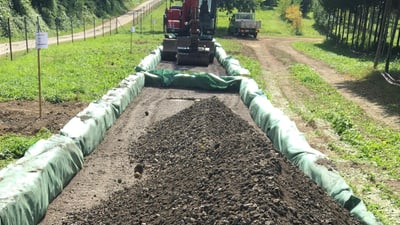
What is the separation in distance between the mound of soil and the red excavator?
40.6 feet

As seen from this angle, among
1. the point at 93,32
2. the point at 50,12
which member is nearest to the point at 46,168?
the point at 50,12

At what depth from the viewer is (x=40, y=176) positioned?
727 centimetres

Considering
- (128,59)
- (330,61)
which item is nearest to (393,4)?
(330,61)

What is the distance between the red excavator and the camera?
74.3ft

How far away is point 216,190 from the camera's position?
6922 millimetres

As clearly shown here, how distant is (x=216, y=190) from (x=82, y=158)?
370 cm

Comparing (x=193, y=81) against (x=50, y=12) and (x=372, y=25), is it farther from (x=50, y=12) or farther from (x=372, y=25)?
(x=50, y=12)

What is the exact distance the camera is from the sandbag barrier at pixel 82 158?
666 cm

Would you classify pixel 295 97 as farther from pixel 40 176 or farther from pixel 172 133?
pixel 40 176

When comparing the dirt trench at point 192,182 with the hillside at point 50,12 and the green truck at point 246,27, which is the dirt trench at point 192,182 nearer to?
the hillside at point 50,12

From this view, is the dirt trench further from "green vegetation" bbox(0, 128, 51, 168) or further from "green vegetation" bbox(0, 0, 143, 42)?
"green vegetation" bbox(0, 0, 143, 42)

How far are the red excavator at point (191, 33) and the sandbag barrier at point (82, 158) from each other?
7566 mm

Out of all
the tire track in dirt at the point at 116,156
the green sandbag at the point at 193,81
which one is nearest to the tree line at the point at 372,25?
the green sandbag at the point at 193,81

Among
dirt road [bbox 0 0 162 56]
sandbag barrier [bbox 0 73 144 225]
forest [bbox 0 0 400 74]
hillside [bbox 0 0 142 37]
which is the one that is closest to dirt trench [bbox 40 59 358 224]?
sandbag barrier [bbox 0 73 144 225]
